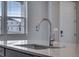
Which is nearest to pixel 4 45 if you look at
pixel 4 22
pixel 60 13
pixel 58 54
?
pixel 4 22

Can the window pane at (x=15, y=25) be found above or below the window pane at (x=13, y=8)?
below

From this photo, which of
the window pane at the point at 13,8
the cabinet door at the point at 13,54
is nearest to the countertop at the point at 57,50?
the cabinet door at the point at 13,54

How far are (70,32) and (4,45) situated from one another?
55cm

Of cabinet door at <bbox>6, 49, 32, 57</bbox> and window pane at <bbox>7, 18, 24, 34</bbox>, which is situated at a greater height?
window pane at <bbox>7, 18, 24, 34</bbox>

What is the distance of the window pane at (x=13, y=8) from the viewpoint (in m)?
1.22

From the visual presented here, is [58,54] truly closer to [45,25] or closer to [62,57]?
[62,57]

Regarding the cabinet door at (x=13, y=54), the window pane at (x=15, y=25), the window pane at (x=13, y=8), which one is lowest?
the cabinet door at (x=13, y=54)

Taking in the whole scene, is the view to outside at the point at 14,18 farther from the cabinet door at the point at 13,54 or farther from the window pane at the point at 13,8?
the cabinet door at the point at 13,54

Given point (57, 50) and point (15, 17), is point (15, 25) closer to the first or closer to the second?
point (15, 17)

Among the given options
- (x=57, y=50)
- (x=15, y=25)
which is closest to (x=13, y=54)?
(x=15, y=25)

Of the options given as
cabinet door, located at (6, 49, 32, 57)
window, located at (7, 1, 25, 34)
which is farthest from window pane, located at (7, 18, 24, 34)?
cabinet door, located at (6, 49, 32, 57)

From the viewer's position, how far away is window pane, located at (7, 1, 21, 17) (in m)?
1.22

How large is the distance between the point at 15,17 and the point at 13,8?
80mm

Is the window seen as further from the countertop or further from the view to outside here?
the countertop
